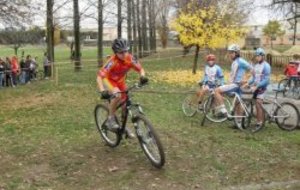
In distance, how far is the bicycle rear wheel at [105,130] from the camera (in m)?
9.84

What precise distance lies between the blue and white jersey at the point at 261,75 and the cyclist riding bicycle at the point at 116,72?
10.6ft

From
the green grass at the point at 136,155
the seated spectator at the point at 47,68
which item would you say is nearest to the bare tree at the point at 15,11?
the green grass at the point at 136,155

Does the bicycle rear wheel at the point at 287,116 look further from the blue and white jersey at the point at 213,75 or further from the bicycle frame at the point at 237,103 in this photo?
the blue and white jersey at the point at 213,75

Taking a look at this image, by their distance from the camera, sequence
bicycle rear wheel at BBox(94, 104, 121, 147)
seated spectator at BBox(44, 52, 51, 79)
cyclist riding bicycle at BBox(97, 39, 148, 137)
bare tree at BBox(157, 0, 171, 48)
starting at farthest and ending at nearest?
1. bare tree at BBox(157, 0, 171, 48)
2. seated spectator at BBox(44, 52, 51, 79)
3. bicycle rear wheel at BBox(94, 104, 121, 147)
4. cyclist riding bicycle at BBox(97, 39, 148, 137)

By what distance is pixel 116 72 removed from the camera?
9.39 metres

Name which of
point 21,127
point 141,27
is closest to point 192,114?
point 21,127

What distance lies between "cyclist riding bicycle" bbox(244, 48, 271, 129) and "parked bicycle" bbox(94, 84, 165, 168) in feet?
10.3

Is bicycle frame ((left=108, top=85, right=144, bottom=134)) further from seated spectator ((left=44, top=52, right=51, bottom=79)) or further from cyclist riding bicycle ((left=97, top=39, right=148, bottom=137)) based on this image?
seated spectator ((left=44, top=52, right=51, bottom=79))

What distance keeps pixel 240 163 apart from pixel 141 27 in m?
45.0

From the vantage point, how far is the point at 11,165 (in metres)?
8.84

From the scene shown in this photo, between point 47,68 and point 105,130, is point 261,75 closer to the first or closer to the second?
point 105,130

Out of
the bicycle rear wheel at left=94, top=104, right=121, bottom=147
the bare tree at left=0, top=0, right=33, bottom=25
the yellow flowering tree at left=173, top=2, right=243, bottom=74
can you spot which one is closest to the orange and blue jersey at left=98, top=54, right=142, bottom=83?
the bicycle rear wheel at left=94, top=104, right=121, bottom=147

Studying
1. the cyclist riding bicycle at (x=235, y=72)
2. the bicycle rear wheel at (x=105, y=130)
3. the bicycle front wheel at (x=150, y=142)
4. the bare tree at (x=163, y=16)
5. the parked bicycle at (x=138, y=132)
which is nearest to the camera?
the bicycle front wheel at (x=150, y=142)

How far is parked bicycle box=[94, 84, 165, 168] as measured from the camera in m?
8.37
